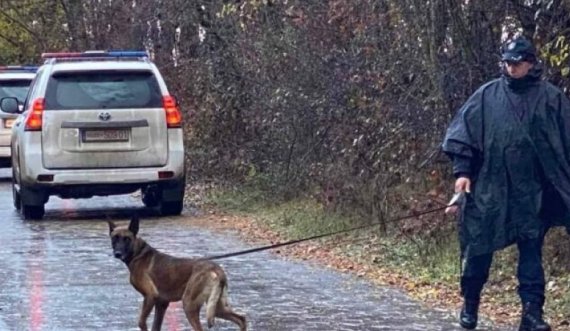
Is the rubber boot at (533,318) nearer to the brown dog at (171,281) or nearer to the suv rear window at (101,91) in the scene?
the brown dog at (171,281)

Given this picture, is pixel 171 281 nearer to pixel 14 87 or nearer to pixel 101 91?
pixel 101 91

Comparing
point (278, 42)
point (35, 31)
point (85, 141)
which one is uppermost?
point (278, 42)

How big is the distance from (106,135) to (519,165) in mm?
8736

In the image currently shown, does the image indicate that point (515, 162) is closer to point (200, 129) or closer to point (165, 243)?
point (165, 243)

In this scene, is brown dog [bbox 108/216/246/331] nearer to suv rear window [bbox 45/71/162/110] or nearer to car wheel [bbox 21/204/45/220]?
suv rear window [bbox 45/71/162/110]

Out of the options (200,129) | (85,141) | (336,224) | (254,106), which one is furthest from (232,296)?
(200,129)

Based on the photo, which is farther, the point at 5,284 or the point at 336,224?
the point at 336,224

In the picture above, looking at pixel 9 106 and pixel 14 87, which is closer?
pixel 9 106

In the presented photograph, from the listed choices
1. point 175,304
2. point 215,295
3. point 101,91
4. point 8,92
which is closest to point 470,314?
point 215,295

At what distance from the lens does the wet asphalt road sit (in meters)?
9.80

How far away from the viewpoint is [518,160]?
898 cm

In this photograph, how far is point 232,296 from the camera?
11.0 m

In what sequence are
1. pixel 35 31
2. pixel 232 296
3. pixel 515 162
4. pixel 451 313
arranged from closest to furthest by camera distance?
pixel 515 162 < pixel 451 313 < pixel 232 296 < pixel 35 31

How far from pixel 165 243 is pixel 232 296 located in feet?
12.3
